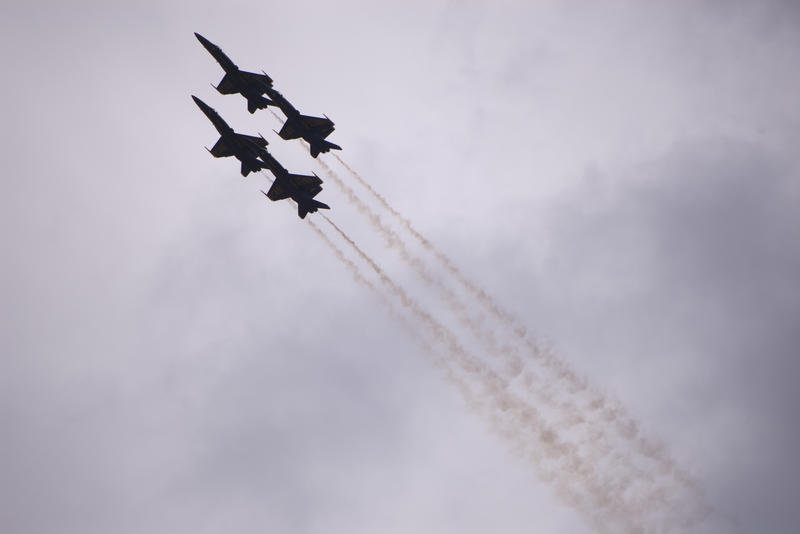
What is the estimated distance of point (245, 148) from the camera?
317 ft

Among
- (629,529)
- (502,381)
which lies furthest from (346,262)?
(629,529)

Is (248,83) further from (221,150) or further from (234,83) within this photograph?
(221,150)

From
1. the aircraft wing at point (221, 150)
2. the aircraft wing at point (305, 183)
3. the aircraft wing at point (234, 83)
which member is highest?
the aircraft wing at point (234, 83)

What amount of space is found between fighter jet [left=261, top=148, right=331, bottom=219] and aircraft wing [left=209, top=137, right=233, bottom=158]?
14.3ft

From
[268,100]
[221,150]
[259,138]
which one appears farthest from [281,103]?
[221,150]

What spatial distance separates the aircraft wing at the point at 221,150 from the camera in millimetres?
96750

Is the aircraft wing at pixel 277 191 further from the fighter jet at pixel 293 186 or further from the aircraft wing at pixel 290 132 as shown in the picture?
the aircraft wing at pixel 290 132

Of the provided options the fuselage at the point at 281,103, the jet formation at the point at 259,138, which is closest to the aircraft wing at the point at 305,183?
the jet formation at the point at 259,138

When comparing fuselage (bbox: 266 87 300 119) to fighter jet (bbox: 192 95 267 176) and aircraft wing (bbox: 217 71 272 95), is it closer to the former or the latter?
aircraft wing (bbox: 217 71 272 95)

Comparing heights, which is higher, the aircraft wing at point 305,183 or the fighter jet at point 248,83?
the fighter jet at point 248,83

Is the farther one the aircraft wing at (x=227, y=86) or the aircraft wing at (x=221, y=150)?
the aircraft wing at (x=221, y=150)

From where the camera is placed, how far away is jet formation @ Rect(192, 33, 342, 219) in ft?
311

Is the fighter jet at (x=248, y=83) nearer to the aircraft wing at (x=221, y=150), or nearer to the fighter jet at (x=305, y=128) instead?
the fighter jet at (x=305, y=128)

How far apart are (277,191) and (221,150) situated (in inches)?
332
